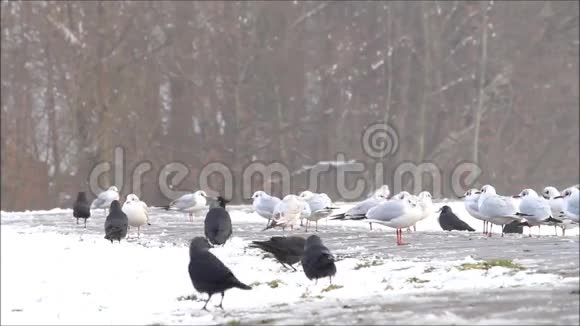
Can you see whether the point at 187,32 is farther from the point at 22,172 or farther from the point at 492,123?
the point at 492,123

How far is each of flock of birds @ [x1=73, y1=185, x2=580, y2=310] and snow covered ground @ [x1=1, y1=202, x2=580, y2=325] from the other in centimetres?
27

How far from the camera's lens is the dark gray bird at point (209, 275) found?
12328 mm

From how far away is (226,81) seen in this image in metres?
48.3

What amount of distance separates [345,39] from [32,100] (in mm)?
14583

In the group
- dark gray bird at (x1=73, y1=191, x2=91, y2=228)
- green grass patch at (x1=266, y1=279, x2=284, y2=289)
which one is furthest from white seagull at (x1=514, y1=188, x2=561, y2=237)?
dark gray bird at (x1=73, y1=191, x2=91, y2=228)

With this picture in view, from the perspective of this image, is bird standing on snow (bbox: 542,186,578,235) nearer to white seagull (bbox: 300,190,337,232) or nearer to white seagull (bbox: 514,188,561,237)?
white seagull (bbox: 514,188,561,237)

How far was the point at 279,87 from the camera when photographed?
4962 centimetres

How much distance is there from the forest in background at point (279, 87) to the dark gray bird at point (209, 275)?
29.8m

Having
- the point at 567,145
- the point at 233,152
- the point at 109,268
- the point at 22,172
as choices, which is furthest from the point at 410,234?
the point at 567,145

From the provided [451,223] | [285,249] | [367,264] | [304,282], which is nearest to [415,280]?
[304,282]

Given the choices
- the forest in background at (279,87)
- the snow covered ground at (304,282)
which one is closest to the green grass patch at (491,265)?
the snow covered ground at (304,282)

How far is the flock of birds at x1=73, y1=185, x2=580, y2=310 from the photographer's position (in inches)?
508

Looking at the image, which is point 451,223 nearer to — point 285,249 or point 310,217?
point 310,217

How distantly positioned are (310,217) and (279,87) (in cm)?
2771
